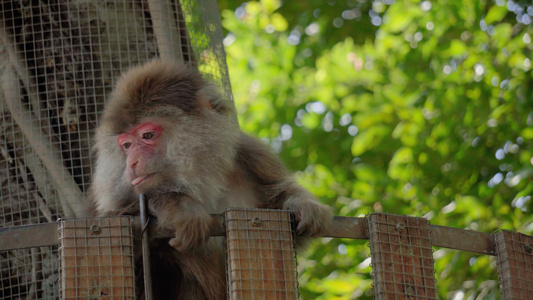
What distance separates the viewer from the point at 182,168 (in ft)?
12.0

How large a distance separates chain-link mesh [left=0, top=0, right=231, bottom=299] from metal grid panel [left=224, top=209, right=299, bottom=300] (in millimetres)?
2019

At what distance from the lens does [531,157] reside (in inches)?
222

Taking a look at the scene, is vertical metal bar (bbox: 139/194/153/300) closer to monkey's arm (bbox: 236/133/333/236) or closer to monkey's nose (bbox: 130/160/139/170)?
monkey's nose (bbox: 130/160/139/170)

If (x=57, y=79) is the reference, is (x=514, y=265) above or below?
below

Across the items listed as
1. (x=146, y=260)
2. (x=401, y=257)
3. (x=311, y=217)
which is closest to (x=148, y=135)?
(x=311, y=217)

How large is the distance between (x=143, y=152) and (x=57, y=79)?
1.28m

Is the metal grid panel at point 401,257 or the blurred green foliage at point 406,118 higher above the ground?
the blurred green foliage at point 406,118

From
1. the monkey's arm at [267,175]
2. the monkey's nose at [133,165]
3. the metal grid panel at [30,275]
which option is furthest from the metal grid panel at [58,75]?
the monkey's nose at [133,165]

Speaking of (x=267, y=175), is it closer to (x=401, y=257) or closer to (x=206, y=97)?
(x=206, y=97)

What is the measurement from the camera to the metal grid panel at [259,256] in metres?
2.57

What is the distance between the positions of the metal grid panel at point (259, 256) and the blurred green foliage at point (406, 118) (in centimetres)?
295

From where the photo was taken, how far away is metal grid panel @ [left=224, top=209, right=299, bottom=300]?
2.57 m

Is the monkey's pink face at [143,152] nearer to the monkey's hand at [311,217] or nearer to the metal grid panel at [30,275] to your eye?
the monkey's hand at [311,217]

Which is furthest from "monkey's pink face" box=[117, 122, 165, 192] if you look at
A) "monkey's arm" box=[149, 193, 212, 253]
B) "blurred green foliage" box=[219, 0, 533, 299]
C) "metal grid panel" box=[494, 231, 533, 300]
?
"blurred green foliage" box=[219, 0, 533, 299]
